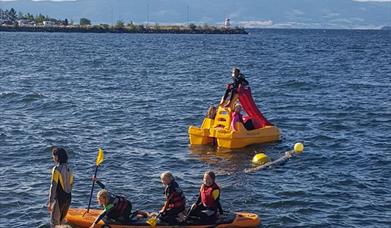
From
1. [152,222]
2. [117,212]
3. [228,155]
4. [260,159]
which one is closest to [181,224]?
[152,222]

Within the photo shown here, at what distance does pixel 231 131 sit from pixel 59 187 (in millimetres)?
9618

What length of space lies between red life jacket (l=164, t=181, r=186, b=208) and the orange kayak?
428 mm

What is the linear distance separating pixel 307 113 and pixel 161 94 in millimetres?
9553

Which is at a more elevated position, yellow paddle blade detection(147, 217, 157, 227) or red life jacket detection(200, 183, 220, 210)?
red life jacket detection(200, 183, 220, 210)

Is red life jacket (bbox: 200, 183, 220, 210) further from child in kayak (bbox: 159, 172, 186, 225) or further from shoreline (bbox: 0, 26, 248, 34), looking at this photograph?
shoreline (bbox: 0, 26, 248, 34)

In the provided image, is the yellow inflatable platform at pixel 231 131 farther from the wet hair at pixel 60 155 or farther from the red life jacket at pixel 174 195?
the wet hair at pixel 60 155

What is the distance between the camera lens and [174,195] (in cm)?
1397

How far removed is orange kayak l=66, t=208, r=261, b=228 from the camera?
45.9ft

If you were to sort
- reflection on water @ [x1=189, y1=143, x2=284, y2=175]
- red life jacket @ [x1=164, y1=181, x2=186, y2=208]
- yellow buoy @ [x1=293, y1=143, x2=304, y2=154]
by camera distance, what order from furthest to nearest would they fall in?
yellow buoy @ [x1=293, y1=143, x2=304, y2=154] < reflection on water @ [x1=189, y1=143, x2=284, y2=175] < red life jacket @ [x1=164, y1=181, x2=186, y2=208]

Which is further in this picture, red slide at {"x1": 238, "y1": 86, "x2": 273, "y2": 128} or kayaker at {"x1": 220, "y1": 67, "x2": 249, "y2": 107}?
red slide at {"x1": 238, "y1": 86, "x2": 273, "y2": 128}

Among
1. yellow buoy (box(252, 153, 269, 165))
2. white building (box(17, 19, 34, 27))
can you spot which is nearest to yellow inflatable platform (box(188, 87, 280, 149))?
yellow buoy (box(252, 153, 269, 165))

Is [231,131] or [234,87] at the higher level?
[234,87]

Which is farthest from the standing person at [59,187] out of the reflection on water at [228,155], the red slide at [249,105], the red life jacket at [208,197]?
the red slide at [249,105]

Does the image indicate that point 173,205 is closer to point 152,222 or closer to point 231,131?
point 152,222
